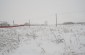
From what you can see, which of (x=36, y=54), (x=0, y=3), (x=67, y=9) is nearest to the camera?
(x=36, y=54)

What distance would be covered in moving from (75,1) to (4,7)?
3922 millimetres

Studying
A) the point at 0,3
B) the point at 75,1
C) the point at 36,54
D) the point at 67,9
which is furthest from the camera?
the point at 0,3

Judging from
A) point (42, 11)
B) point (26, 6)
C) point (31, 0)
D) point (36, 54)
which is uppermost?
point (31, 0)

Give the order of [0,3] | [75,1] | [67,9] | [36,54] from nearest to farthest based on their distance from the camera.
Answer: [36,54] < [75,1] < [67,9] < [0,3]

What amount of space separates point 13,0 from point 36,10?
1475 millimetres

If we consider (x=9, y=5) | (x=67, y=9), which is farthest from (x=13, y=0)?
(x=67, y=9)

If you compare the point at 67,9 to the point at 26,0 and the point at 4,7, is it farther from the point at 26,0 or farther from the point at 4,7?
the point at 4,7

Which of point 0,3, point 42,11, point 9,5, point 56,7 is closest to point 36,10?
point 42,11

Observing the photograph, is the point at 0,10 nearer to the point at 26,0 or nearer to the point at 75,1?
the point at 26,0

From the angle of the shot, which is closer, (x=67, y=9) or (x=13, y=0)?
(x=67, y=9)

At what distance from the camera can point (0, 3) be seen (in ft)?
15.5

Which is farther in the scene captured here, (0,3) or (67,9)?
(0,3)

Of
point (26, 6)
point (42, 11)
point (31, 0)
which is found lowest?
point (42, 11)

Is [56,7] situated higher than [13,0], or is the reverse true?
[13,0]
